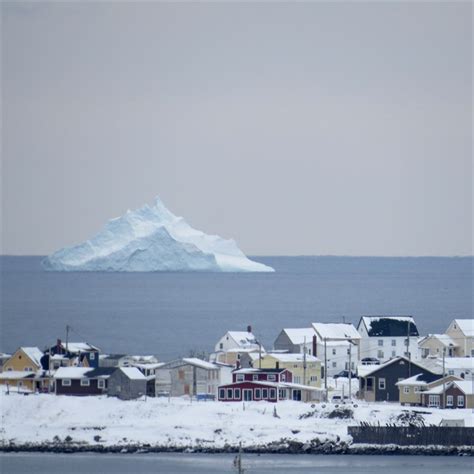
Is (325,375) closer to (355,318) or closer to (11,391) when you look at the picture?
(11,391)

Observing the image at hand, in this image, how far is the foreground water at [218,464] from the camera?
43.5m

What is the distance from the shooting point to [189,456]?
149ft

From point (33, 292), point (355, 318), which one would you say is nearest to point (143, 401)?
point (355, 318)

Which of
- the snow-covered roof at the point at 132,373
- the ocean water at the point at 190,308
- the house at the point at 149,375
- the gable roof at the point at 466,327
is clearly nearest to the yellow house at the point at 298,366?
the house at the point at 149,375

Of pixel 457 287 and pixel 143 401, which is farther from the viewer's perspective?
pixel 457 287

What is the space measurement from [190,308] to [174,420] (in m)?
79.8

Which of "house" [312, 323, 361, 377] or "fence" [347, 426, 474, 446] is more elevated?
"house" [312, 323, 361, 377]

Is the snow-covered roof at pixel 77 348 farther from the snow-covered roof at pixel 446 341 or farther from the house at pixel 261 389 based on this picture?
the snow-covered roof at pixel 446 341

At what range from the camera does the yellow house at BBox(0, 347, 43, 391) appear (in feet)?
183

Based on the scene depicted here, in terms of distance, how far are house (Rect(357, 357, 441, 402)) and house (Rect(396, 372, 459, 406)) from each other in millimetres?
545

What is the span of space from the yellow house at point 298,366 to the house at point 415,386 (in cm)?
342

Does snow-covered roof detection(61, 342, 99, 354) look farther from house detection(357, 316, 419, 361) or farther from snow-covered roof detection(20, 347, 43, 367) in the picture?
house detection(357, 316, 419, 361)

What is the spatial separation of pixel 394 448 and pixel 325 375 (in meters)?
9.38

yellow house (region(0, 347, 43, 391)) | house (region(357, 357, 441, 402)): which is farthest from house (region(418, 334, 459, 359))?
yellow house (region(0, 347, 43, 391))
